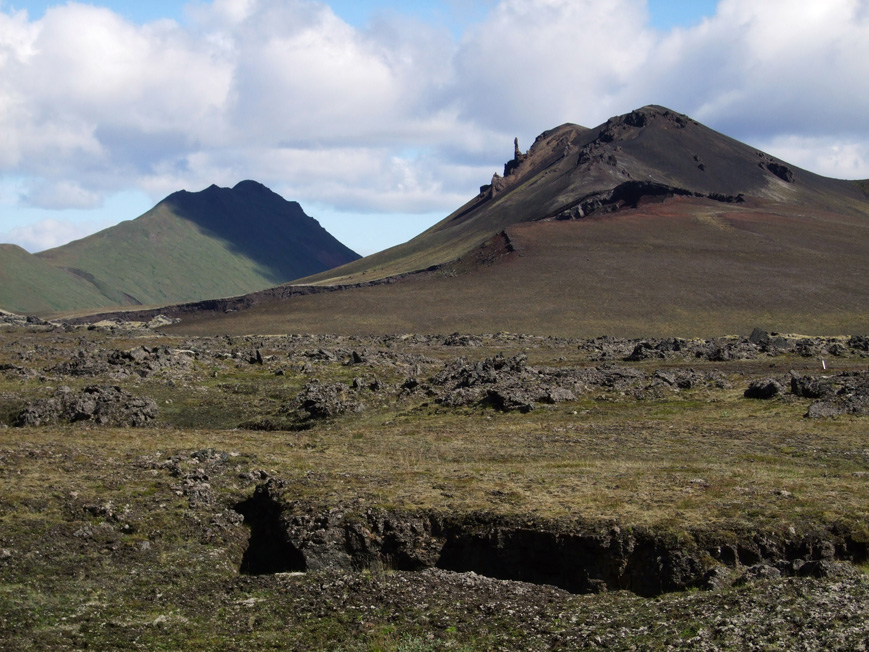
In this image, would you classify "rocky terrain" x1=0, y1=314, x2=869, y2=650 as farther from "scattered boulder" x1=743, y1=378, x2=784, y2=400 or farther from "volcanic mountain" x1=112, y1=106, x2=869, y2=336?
"volcanic mountain" x1=112, y1=106, x2=869, y2=336

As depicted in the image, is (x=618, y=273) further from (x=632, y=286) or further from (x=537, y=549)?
(x=537, y=549)

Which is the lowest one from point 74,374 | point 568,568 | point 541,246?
point 568,568

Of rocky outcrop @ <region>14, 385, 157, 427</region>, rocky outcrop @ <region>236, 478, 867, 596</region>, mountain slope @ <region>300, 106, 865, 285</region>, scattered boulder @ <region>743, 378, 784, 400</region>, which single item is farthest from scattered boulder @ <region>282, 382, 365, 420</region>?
mountain slope @ <region>300, 106, 865, 285</region>

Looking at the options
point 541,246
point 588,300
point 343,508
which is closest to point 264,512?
point 343,508

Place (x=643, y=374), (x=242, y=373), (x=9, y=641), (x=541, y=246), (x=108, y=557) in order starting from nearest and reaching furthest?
(x=9, y=641) < (x=108, y=557) < (x=643, y=374) < (x=242, y=373) < (x=541, y=246)

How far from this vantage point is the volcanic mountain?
3765 inches

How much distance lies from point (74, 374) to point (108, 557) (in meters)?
32.7

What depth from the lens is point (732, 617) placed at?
1325 cm

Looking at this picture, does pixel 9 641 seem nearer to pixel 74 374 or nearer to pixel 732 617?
pixel 732 617

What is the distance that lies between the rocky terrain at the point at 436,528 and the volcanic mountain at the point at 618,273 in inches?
2349

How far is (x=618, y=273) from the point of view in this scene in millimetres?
115125

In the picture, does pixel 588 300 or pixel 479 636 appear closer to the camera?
pixel 479 636

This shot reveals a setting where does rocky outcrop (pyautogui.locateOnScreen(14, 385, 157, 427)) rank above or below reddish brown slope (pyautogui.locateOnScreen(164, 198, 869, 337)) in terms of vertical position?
below

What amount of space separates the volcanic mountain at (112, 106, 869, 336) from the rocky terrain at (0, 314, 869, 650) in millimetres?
59659
